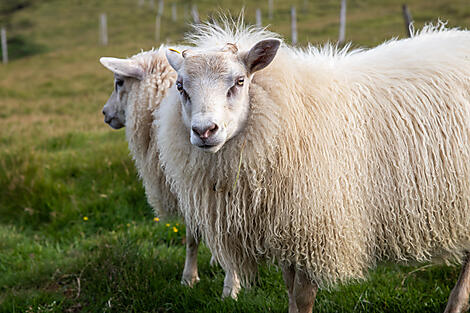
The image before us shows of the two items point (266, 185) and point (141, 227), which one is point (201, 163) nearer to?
point (266, 185)

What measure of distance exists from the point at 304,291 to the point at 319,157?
88cm

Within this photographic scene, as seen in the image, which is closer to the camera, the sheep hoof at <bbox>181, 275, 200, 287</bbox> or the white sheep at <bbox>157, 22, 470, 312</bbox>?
the white sheep at <bbox>157, 22, 470, 312</bbox>

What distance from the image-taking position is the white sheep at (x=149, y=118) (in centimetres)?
413

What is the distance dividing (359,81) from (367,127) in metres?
0.31

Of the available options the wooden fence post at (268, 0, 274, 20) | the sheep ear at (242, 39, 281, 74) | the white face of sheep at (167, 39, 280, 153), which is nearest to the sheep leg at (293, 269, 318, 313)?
the white face of sheep at (167, 39, 280, 153)

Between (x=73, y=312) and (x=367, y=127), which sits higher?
(x=367, y=127)

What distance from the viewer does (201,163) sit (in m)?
2.82

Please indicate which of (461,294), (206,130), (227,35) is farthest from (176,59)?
(461,294)

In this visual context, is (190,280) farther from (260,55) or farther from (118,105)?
(260,55)

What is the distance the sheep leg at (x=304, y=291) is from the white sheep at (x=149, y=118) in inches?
52.4

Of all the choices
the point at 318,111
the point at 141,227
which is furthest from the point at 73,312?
the point at 318,111

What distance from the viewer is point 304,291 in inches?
118

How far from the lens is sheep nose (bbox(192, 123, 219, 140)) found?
2.45 metres

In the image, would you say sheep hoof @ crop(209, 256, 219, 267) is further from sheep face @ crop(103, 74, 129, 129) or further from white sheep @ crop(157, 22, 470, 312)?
sheep face @ crop(103, 74, 129, 129)
